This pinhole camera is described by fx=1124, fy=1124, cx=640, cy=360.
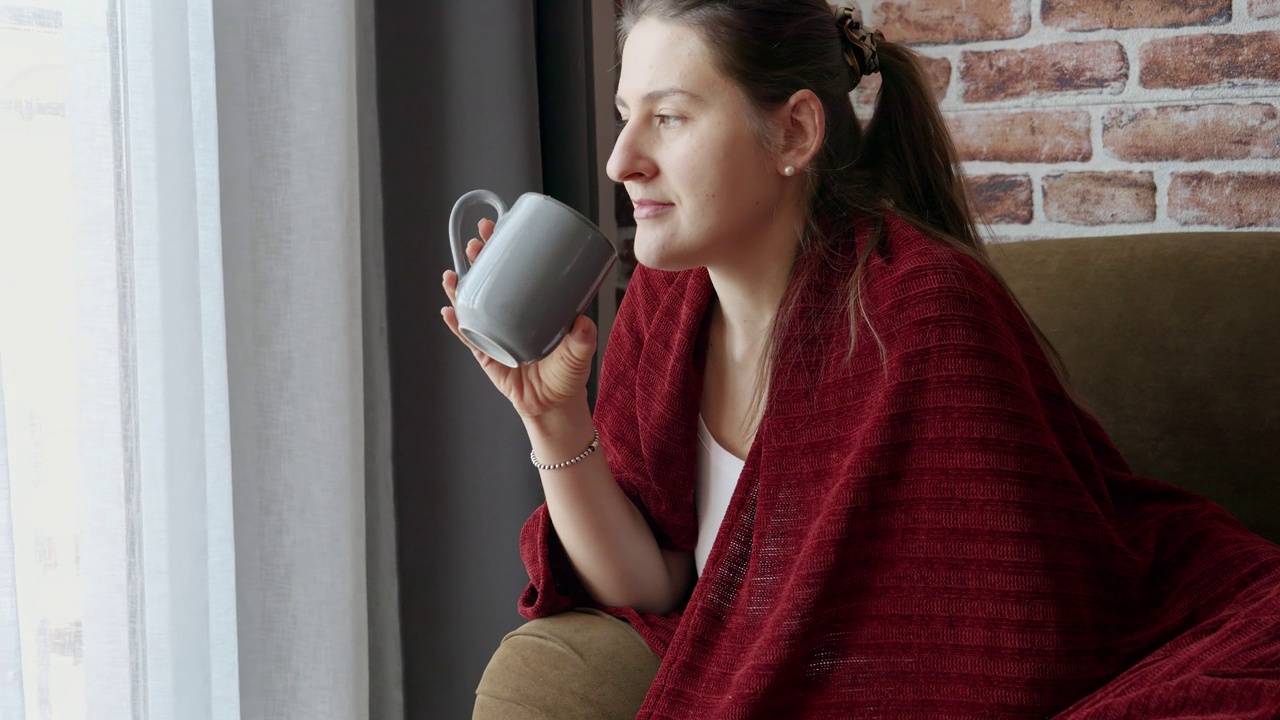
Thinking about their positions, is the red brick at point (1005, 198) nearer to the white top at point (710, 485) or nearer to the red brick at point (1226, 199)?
the red brick at point (1226, 199)

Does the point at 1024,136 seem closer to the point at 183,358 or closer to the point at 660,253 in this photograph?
the point at 660,253

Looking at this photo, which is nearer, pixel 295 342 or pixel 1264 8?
pixel 295 342

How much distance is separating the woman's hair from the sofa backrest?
225 millimetres

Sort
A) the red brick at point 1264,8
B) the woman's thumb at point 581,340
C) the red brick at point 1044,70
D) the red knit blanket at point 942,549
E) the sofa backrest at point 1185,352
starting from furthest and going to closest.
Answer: the red brick at point 1044,70, the red brick at point 1264,8, the sofa backrest at point 1185,352, the woman's thumb at point 581,340, the red knit blanket at point 942,549

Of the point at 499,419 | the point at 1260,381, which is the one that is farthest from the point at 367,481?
the point at 1260,381

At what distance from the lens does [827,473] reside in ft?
3.54

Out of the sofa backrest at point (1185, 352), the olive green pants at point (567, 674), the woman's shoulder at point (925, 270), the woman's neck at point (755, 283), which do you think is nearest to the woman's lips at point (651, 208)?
the woman's neck at point (755, 283)

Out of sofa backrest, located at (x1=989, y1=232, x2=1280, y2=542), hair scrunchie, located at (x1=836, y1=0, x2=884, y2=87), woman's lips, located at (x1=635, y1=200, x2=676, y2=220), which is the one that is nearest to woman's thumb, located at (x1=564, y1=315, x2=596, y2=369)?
woman's lips, located at (x1=635, y1=200, x2=676, y2=220)

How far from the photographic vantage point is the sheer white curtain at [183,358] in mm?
1202

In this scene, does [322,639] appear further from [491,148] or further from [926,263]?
[926,263]

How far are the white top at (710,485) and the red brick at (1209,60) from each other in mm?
1024

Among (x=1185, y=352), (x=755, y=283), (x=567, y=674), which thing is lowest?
(x=567, y=674)

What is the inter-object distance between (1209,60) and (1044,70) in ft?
0.80

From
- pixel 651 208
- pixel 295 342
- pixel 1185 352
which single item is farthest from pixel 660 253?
pixel 1185 352
